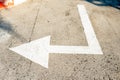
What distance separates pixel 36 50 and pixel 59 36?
0.92m

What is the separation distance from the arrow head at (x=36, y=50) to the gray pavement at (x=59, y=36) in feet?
0.40

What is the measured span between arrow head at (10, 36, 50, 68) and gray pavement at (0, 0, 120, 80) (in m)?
0.12

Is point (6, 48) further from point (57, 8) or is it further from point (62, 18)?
point (57, 8)

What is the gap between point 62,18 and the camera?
6.66 meters

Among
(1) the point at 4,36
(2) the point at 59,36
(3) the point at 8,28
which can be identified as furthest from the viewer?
(3) the point at 8,28

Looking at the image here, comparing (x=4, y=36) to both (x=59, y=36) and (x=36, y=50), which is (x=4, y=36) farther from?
(x=59, y=36)

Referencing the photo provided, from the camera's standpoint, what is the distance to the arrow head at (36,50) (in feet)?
15.6

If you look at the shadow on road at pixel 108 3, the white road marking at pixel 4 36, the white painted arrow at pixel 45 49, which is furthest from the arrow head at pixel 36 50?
the shadow on road at pixel 108 3

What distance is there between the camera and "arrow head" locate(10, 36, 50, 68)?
4.75 meters

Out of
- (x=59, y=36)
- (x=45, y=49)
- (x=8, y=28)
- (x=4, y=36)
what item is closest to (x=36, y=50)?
(x=45, y=49)

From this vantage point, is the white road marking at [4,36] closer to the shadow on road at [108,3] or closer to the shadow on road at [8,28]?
the shadow on road at [8,28]

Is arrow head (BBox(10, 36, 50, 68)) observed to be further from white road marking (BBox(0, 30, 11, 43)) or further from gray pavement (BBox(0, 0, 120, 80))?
white road marking (BBox(0, 30, 11, 43))

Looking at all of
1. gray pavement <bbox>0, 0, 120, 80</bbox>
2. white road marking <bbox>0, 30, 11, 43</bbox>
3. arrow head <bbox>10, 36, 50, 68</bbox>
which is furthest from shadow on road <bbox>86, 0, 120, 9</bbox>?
white road marking <bbox>0, 30, 11, 43</bbox>

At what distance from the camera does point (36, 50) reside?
5035mm
